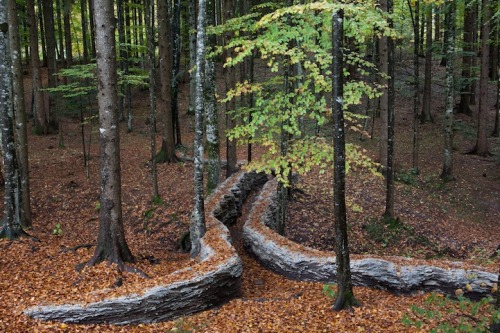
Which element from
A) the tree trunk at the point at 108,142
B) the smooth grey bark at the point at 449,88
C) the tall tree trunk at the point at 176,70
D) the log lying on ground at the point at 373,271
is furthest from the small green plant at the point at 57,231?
the smooth grey bark at the point at 449,88

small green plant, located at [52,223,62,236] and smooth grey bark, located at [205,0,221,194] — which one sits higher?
smooth grey bark, located at [205,0,221,194]

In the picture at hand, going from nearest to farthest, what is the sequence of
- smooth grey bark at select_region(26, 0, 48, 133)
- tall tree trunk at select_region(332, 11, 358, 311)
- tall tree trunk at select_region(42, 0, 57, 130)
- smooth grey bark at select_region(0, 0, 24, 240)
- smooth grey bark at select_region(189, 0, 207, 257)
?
tall tree trunk at select_region(332, 11, 358, 311) → smooth grey bark at select_region(189, 0, 207, 257) → smooth grey bark at select_region(0, 0, 24, 240) → smooth grey bark at select_region(26, 0, 48, 133) → tall tree trunk at select_region(42, 0, 57, 130)

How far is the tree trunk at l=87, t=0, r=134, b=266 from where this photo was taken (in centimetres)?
761

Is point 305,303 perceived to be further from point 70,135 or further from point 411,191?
point 70,135

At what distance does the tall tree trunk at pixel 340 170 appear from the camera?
596 centimetres

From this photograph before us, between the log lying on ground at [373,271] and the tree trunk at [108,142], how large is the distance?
3.34 metres

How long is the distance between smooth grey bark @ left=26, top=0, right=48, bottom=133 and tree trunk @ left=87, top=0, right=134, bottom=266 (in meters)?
11.8

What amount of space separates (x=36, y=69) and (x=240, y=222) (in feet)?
45.1

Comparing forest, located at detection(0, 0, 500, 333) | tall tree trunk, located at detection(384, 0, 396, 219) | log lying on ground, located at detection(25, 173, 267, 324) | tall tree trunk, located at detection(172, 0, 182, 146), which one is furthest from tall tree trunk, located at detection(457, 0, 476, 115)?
log lying on ground, located at detection(25, 173, 267, 324)

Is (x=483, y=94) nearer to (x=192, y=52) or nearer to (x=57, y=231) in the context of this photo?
(x=192, y=52)

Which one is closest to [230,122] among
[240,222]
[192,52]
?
[240,222]

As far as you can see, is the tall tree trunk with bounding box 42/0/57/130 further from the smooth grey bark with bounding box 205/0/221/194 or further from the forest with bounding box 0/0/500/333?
the smooth grey bark with bounding box 205/0/221/194

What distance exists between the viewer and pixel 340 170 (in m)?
6.23

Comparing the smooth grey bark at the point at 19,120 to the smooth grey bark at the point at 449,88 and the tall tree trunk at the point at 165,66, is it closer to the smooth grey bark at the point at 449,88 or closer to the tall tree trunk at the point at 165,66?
the tall tree trunk at the point at 165,66
